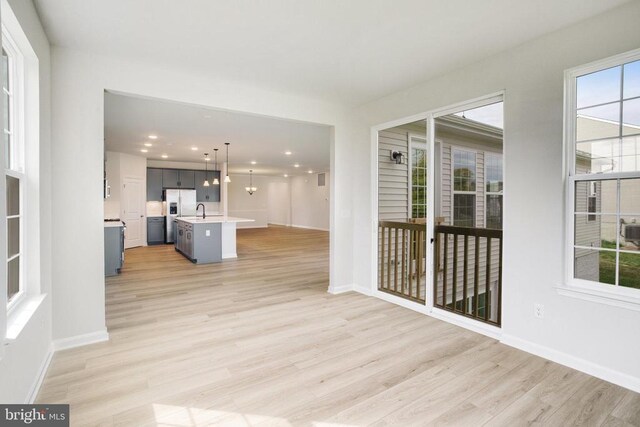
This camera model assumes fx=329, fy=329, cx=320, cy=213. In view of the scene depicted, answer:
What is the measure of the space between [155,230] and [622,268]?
10.2 meters

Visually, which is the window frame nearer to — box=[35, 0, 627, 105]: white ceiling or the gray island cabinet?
box=[35, 0, 627, 105]: white ceiling

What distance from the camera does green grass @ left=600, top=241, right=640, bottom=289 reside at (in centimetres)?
234

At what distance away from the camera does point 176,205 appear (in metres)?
9.91

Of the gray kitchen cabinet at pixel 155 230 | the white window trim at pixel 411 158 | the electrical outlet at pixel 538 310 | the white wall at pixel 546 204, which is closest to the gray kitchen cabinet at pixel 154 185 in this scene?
the gray kitchen cabinet at pixel 155 230

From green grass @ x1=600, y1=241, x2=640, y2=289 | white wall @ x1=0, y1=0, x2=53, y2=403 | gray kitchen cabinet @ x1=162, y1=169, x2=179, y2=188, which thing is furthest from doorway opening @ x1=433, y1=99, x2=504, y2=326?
gray kitchen cabinet @ x1=162, y1=169, x2=179, y2=188

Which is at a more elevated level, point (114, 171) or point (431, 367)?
point (114, 171)

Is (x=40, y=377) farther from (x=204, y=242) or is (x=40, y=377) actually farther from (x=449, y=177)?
(x=204, y=242)

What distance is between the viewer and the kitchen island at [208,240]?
6930 millimetres

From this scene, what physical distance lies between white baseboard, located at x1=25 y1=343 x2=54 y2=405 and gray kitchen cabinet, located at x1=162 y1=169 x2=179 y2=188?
25.9 ft

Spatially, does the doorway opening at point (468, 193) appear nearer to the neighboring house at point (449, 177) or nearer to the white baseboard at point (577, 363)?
the neighboring house at point (449, 177)

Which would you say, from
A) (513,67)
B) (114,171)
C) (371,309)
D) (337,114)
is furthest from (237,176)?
(513,67)

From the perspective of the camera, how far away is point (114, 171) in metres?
8.28

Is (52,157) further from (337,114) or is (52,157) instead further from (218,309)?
(337,114)

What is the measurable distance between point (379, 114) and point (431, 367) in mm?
3100
